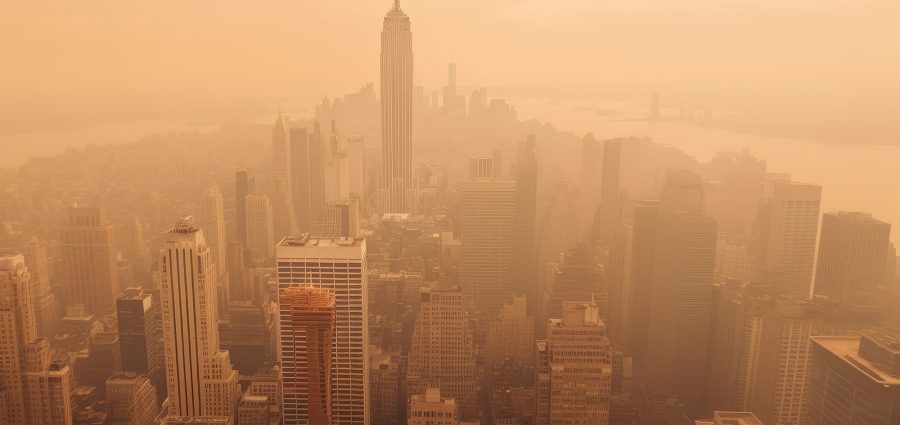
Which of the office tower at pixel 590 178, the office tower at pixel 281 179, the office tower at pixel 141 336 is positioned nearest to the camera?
the office tower at pixel 141 336

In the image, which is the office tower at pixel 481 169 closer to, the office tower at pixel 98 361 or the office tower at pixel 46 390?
the office tower at pixel 98 361

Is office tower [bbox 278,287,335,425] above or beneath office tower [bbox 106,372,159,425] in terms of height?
above

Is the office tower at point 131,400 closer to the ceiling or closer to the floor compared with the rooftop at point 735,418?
closer to the floor

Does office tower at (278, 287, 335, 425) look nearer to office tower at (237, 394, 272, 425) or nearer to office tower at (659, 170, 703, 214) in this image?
office tower at (237, 394, 272, 425)

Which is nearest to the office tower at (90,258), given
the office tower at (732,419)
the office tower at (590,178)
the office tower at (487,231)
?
the office tower at (487,231)

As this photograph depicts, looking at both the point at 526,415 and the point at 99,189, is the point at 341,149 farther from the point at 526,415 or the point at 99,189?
the point at 526,415

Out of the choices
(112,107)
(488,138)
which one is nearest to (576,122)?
(488,138)

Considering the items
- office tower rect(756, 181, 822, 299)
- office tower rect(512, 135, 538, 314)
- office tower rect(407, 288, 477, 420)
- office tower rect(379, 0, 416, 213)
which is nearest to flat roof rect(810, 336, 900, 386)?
office tower rect(756, 181, 822, 299)
